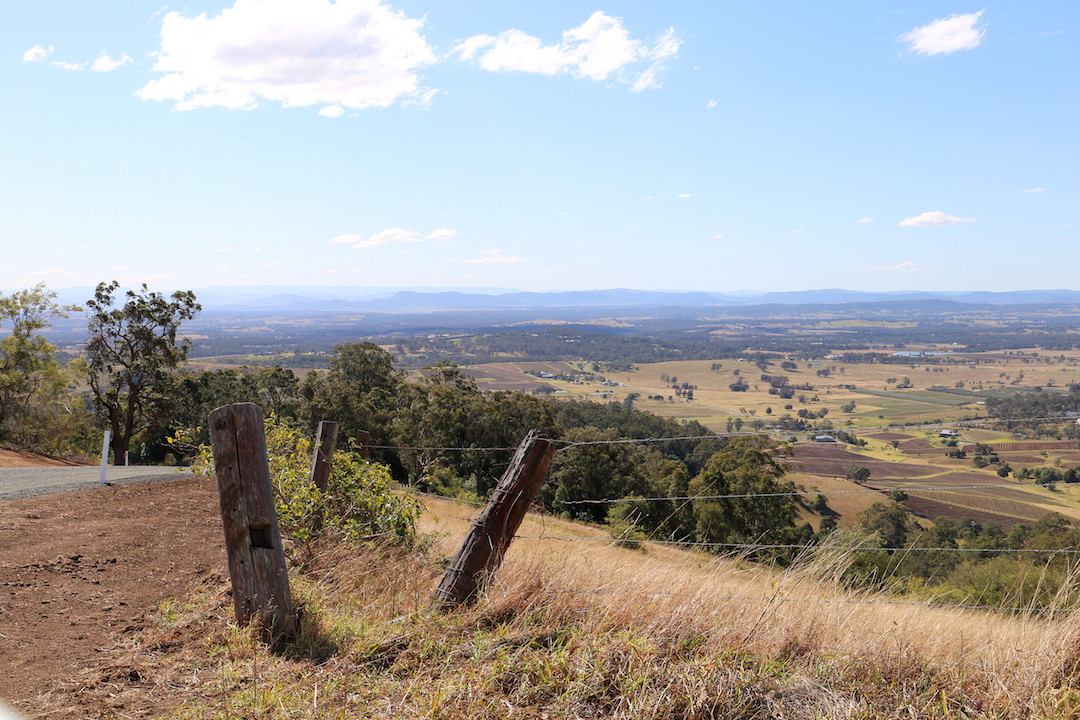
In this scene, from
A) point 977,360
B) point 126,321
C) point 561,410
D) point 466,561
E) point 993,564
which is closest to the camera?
point 466,561

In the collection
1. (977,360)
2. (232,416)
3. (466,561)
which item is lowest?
(977,360)

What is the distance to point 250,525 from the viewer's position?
4027mm

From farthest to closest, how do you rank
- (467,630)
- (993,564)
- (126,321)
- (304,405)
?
(304,405)
(126,321)
(993,564)
(467,630)

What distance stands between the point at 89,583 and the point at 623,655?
13.3ft

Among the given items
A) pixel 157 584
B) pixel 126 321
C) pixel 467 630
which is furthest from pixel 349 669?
pixel 126 321

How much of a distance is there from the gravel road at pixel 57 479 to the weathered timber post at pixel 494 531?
7.24 metres

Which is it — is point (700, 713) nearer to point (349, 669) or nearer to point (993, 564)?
point (349, 669)

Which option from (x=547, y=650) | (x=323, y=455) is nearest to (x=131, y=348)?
(x=323, y=455)

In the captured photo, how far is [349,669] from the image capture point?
141 inches

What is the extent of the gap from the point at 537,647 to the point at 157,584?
315 centimetres

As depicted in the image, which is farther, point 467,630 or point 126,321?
point 126,321

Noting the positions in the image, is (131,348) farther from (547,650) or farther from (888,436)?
(888,436)

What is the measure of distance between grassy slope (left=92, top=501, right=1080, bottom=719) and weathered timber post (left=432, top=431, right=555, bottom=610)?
0.13 m

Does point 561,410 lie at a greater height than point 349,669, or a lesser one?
lesser
